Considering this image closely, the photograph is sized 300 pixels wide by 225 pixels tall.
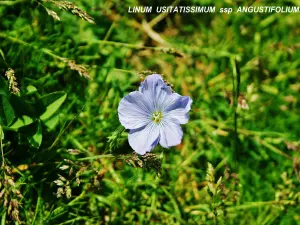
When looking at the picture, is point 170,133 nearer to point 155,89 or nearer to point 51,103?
point 155,89

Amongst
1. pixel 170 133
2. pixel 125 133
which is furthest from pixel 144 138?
pixel 125 133

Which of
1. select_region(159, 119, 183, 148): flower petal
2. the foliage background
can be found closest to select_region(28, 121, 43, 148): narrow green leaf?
the foliage background

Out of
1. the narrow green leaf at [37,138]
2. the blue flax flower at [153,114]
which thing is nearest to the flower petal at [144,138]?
the blue flax flower at [153,114]

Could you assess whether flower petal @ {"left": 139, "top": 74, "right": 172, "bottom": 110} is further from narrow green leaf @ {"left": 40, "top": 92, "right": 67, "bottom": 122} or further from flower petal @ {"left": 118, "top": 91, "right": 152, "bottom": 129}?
narrow green leaf @ {"left": 40, "top": 92, "right": 67, "bottom": 122}

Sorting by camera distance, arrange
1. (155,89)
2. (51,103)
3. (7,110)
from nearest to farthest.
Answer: (155,89), (7,110), (51,103)

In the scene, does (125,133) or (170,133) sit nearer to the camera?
(170,133)

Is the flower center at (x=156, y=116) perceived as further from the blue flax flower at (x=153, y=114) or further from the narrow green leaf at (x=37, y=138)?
the narrow green leaf at (x=37, y=138)

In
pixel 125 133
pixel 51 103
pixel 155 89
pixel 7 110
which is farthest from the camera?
pixel 125 133
